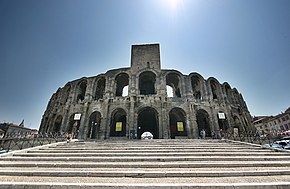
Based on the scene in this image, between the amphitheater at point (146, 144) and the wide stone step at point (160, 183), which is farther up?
the amphitheater at point (146, 144)

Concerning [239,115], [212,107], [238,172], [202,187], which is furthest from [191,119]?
[202,187]

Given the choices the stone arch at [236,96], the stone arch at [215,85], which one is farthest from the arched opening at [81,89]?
the stone arch at [236,96]

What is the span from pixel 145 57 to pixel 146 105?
30.1 feet

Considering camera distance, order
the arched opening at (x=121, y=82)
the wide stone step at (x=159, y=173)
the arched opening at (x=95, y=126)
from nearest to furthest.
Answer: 1. the wide stone step at (x=159, y=173)
2. the arched opening at (x=95, y=126)
3. the arched opening at (x=121, y=82)

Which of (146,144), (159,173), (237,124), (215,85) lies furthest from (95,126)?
(237,124)

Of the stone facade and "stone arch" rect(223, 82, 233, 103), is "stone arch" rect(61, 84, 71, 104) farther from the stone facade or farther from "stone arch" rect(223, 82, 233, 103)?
"stone arch" rect(223, 82, 233, 103)

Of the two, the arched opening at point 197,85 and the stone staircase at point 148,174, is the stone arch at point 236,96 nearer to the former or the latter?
the arched opening at point 197,85

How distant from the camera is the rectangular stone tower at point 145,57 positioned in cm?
2216

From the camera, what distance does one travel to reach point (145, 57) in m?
23.2

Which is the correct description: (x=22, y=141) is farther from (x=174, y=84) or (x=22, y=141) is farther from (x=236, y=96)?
(x=236, y=96)

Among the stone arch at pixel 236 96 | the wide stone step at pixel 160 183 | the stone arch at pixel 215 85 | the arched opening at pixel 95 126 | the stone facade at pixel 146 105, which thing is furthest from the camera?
the stone arch at pixel 236 96

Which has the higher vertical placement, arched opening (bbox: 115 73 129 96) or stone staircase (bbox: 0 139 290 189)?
arched opening (bbox: 115 73 129 96)

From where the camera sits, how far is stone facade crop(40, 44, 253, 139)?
17359mm

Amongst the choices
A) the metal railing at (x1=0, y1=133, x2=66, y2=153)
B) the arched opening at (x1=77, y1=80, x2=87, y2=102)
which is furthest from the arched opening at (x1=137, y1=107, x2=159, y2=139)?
the metal railing at (x1=0, y1=133, x2=66, y2=153)
